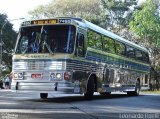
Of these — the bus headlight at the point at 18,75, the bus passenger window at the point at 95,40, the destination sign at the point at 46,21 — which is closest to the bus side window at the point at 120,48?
the bus passenger window at the point at 95,40

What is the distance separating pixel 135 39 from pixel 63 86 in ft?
146

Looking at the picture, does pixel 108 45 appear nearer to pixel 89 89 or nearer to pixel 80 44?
pixel 89 89

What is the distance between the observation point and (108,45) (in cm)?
2147

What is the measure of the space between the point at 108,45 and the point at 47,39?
16.6 feet

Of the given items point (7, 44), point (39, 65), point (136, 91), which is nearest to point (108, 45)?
point (39, 65)

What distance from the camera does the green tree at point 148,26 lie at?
2199 inches

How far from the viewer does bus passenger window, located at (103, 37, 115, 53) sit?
818 inches

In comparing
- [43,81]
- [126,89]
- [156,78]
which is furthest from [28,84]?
[156,78]

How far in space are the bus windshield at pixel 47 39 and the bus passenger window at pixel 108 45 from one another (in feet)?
12.4

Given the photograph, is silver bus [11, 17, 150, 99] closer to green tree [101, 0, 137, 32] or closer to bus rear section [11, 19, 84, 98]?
bus rear section [11, 19, 84, 98]

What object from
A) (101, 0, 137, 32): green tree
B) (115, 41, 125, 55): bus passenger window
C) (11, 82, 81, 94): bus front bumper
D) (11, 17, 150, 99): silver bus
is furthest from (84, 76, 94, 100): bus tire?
(101, 0, 137, 32): green tree

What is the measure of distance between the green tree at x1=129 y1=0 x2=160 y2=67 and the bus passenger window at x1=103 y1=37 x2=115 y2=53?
3429 centimetres

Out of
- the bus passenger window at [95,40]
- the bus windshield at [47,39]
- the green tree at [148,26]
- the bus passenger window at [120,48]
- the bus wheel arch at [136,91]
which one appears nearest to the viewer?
the bus windshield at [47,39]

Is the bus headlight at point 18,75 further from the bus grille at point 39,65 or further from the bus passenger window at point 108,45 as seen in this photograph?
the bus passenger window at point 108,45
